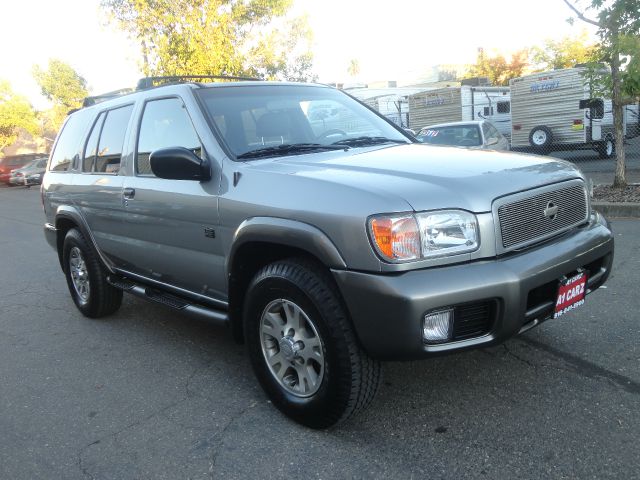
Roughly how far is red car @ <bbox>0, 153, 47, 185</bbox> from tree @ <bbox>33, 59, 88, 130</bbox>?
10.3 metres

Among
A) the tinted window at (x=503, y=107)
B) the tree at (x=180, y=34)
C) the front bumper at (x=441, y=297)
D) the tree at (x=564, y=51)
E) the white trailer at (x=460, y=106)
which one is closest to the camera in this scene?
the front bumper at (x=441, y=297)

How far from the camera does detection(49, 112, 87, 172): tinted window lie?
198 inches

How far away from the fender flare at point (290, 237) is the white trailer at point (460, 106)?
19.0 m

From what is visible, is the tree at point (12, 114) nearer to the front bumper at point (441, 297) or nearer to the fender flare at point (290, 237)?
the fender flare at point (290, 237)

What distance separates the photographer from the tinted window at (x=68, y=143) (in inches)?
198

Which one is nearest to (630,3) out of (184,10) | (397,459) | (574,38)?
(397,459)

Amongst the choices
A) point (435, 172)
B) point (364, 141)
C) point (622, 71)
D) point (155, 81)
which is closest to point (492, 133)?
point (622, 71)

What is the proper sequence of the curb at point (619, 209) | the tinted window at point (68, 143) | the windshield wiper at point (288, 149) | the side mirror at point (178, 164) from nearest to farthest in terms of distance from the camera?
the side mirror at point (178, 164) < the windshield wiper at point (288, 149) < the tinted window at point (68, 143) < the curb at point (619, 209)

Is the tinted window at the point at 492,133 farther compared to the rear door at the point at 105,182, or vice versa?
the tinted window at the point at 492,133

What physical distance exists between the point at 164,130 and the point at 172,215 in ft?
2.05

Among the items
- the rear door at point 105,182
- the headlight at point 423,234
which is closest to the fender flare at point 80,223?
the rear door at point 105,182

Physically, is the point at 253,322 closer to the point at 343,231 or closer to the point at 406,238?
the point at 343,231

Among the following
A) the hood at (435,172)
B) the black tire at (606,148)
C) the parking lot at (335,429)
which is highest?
the hood at (435,172)

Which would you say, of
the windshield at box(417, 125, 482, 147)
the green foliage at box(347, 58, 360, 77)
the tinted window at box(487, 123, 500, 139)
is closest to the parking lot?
the windshield at box(417, 125, 482, 147)
